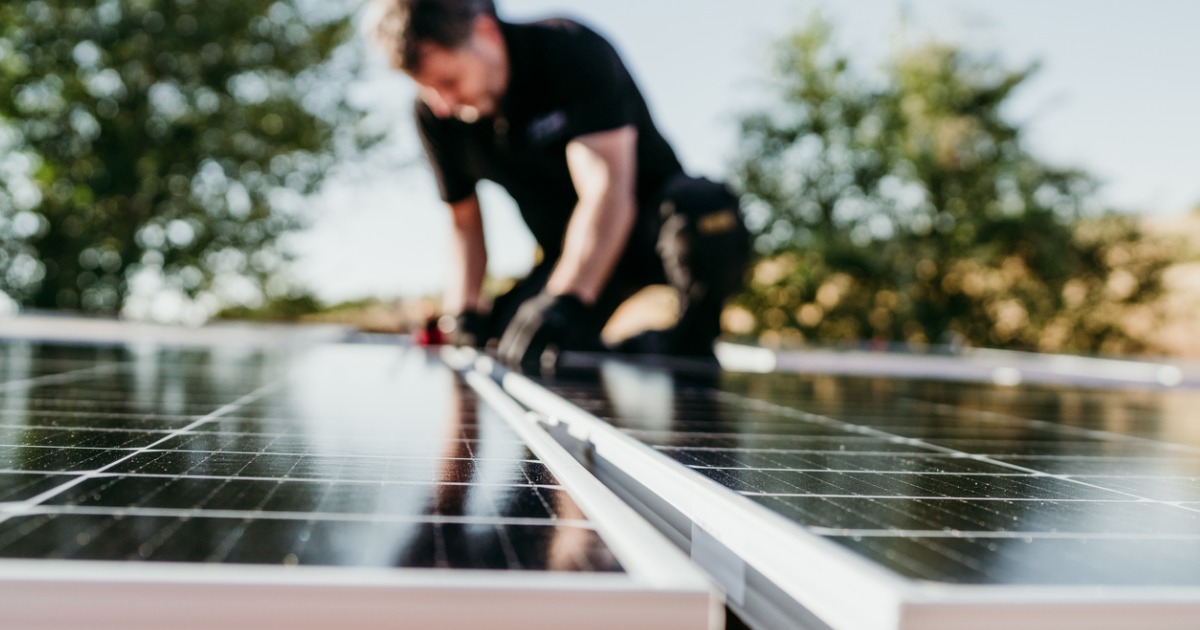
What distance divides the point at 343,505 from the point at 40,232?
1212cm

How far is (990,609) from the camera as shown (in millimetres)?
507

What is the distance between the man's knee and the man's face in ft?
3.10

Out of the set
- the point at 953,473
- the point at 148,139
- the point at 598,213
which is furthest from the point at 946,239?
the point at 953,473

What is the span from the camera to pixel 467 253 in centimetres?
456

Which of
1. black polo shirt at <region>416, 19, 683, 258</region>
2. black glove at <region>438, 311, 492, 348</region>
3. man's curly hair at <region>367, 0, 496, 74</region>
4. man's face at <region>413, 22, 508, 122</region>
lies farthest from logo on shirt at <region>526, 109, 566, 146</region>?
black glove at <region>438, 311, 492, 348</region>

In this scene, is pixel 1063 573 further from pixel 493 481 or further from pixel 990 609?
pixel 493 481

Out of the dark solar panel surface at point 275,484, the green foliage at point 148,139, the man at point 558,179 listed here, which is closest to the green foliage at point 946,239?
the green foliage at point 148,139

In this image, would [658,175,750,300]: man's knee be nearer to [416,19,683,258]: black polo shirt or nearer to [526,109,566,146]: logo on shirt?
[416,19,683,258]: black polo shirt

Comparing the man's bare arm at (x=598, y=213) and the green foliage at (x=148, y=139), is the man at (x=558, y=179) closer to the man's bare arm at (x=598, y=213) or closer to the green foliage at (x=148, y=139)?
the man's bare arm at (x=598, y=213)

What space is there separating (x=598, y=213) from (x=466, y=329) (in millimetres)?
1325

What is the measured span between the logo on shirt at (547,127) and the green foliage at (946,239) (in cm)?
1292

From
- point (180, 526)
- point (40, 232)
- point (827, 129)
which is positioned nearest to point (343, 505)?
point (180, 526)

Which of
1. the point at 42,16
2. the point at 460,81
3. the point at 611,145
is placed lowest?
the point at 611,145

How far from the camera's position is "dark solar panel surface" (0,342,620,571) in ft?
1.97
